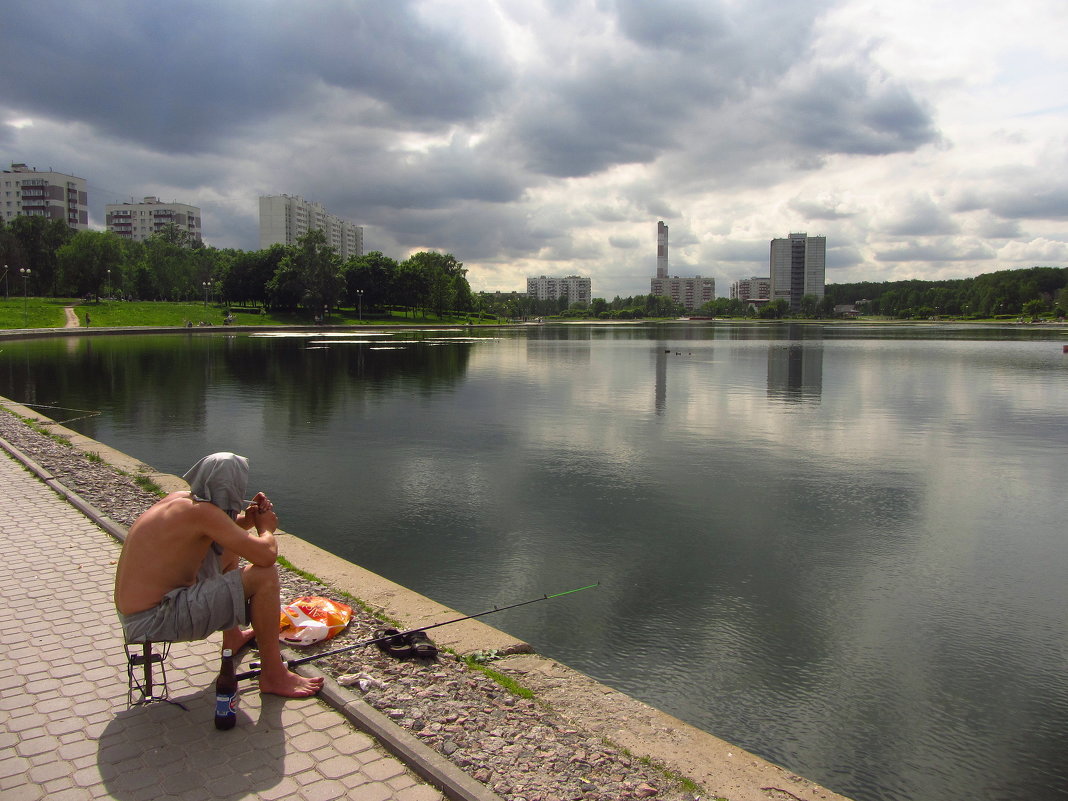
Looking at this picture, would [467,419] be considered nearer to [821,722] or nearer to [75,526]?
[75,526]

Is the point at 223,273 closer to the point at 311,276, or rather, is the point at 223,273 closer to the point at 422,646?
the point at 311,276

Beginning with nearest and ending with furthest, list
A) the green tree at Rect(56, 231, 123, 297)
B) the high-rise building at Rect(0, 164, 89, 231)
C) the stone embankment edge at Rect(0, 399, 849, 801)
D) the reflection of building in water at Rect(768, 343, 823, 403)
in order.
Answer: the stone embankment edge at Rect(0, 399, 849, 801) < the reflection of building in water at Rect(768, 343, 823, 403) < the green tree at Rect(56, 231, 123, 297) < the high-rise building at Rect(0, 164, 89, 231)

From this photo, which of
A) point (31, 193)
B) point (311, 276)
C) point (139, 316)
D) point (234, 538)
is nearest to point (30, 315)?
point (139, 316)

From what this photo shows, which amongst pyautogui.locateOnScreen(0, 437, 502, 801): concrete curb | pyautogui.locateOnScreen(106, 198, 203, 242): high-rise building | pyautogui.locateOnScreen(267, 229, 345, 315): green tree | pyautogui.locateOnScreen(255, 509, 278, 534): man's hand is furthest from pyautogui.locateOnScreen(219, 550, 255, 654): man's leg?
pyautogui.locateOnScreen(106, 198, 203, 242): high-rise building

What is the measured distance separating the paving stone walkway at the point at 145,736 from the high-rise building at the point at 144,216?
209 m

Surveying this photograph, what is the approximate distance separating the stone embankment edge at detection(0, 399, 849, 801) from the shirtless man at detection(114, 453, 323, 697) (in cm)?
83

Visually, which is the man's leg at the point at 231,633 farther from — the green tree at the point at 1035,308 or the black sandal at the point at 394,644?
the green tree at the point at 1035,308

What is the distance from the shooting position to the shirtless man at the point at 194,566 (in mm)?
4191

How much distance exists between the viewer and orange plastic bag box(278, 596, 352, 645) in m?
5.44

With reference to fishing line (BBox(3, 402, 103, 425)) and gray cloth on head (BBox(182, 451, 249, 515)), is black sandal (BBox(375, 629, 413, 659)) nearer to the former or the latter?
gray cloth on head (BBox(182, 451, 249, 515))

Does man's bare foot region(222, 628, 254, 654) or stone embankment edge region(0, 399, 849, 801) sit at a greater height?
man's bare foot region(222, 628, 254, 654)

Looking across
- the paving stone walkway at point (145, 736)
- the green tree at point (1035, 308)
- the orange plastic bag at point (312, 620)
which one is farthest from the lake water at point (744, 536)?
the green tree at point (1035, 308)

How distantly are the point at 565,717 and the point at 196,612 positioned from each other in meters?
2.44

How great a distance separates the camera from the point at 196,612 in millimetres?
4277
